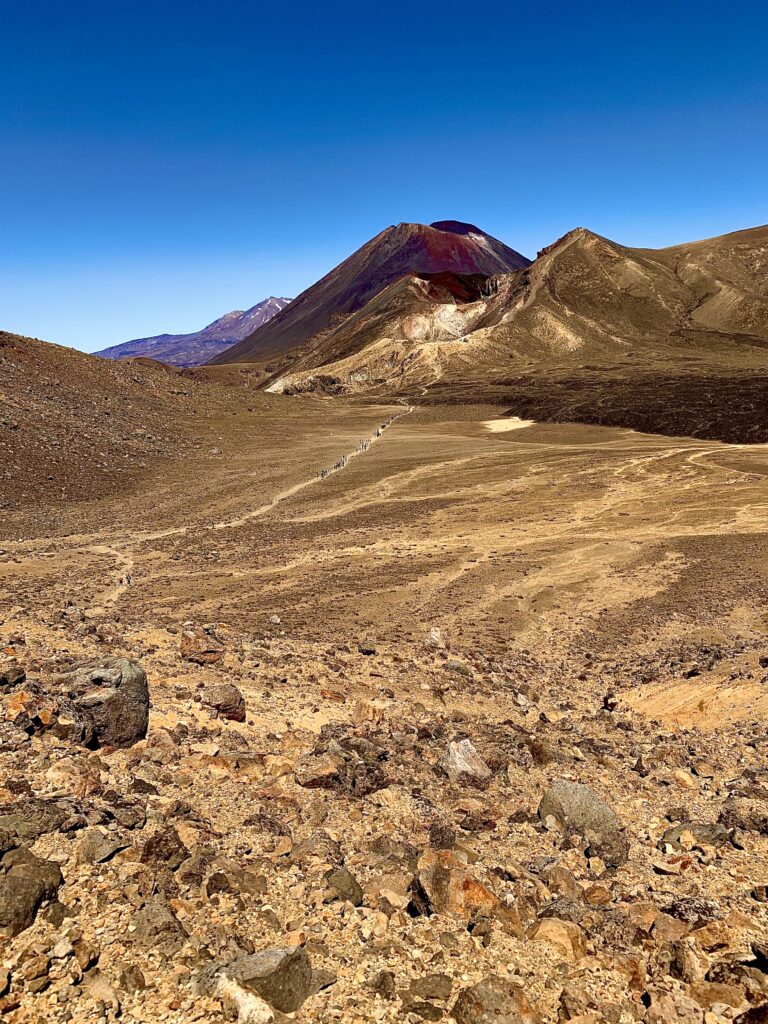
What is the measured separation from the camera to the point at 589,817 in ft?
21.9

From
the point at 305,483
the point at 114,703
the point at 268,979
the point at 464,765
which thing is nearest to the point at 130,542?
the point at 305,483

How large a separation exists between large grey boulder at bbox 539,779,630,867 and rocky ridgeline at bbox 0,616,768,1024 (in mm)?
23

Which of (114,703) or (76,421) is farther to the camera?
(76,421)

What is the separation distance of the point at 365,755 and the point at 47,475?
2775 centimetres

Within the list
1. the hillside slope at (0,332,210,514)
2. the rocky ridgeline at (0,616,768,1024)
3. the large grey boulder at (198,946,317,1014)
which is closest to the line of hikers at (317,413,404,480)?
the hillside slope at (0,332,210,514)

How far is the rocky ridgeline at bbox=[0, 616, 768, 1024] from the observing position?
4.24 meters

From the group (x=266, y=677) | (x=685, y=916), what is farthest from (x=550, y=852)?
(x=266, y=677)

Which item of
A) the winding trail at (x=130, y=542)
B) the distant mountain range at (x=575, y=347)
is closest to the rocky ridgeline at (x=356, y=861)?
the winding trail at (x=130, y=542)

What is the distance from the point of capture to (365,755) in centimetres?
793

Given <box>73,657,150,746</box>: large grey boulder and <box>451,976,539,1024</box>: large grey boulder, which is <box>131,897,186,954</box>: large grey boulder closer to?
<box>451,976,539,1024</box>: large grey boulder

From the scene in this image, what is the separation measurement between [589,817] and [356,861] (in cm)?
263

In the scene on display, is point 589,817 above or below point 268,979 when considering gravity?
below

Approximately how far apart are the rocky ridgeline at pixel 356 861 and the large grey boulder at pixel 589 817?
0.02 metres

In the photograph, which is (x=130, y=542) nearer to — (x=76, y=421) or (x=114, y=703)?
(x=114, y=703)
